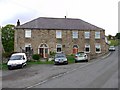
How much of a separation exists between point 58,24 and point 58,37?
3.03 meters

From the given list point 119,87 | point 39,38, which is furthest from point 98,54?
point 119,87

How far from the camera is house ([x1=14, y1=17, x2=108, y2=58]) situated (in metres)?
54.7

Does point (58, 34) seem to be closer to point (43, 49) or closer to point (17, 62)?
point (43, 49)

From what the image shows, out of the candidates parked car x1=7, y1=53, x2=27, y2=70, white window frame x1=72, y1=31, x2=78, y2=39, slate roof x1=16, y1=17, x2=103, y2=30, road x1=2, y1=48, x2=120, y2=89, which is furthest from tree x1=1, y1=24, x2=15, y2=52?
road x1=2, y1=48, x2=120, y2=89

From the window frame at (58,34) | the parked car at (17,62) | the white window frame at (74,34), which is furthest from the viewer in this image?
the white window frame at (74,34)

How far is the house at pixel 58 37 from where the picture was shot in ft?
180

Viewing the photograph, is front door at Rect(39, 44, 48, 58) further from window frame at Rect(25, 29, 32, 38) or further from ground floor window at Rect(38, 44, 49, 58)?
window frame at Rect(25, 29, 32, 38)

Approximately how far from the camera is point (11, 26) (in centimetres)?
9512

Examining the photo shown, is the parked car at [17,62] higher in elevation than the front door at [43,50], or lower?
lower

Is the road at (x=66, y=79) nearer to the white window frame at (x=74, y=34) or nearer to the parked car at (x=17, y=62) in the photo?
the parked car at (x=17, y=62)

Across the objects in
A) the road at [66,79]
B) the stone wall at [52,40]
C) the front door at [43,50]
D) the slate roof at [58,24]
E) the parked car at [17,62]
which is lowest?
the road at [66,79]

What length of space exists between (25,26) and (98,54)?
51.4 feet

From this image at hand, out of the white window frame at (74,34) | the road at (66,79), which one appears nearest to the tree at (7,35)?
the white window frame at (74,34)

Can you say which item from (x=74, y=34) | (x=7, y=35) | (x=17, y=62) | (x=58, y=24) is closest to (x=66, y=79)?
(x=17, y=62)
